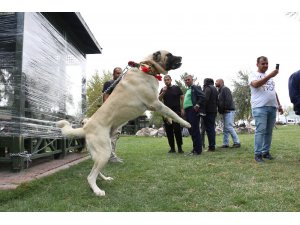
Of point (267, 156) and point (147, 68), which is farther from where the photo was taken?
point (267, 156)

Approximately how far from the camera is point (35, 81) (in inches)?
232

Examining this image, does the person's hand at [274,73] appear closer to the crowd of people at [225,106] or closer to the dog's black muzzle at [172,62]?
the crowd of people at [225,106]

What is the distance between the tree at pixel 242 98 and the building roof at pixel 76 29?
2933 centimetres

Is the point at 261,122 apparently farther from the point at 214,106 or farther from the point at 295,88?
the point at 214,106

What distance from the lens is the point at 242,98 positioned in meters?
37.1

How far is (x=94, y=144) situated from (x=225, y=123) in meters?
5.74

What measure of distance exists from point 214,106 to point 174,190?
15.1ft

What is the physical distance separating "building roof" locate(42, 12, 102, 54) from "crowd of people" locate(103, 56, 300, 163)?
1.94m

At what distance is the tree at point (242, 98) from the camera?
121 feet

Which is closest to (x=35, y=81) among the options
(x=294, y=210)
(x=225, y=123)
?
(x=294, y=210)

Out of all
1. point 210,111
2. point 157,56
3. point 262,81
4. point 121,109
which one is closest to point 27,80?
point 121,109

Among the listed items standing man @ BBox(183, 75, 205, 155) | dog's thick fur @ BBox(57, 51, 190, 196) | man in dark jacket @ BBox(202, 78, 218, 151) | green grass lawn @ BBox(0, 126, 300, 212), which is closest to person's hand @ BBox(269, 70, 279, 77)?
green grass lawn @ BBox(0, 126, 300, 212)

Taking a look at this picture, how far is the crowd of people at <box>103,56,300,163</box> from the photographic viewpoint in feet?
18.8

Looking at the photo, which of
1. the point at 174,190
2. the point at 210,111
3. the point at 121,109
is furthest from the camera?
the point at 210,111
